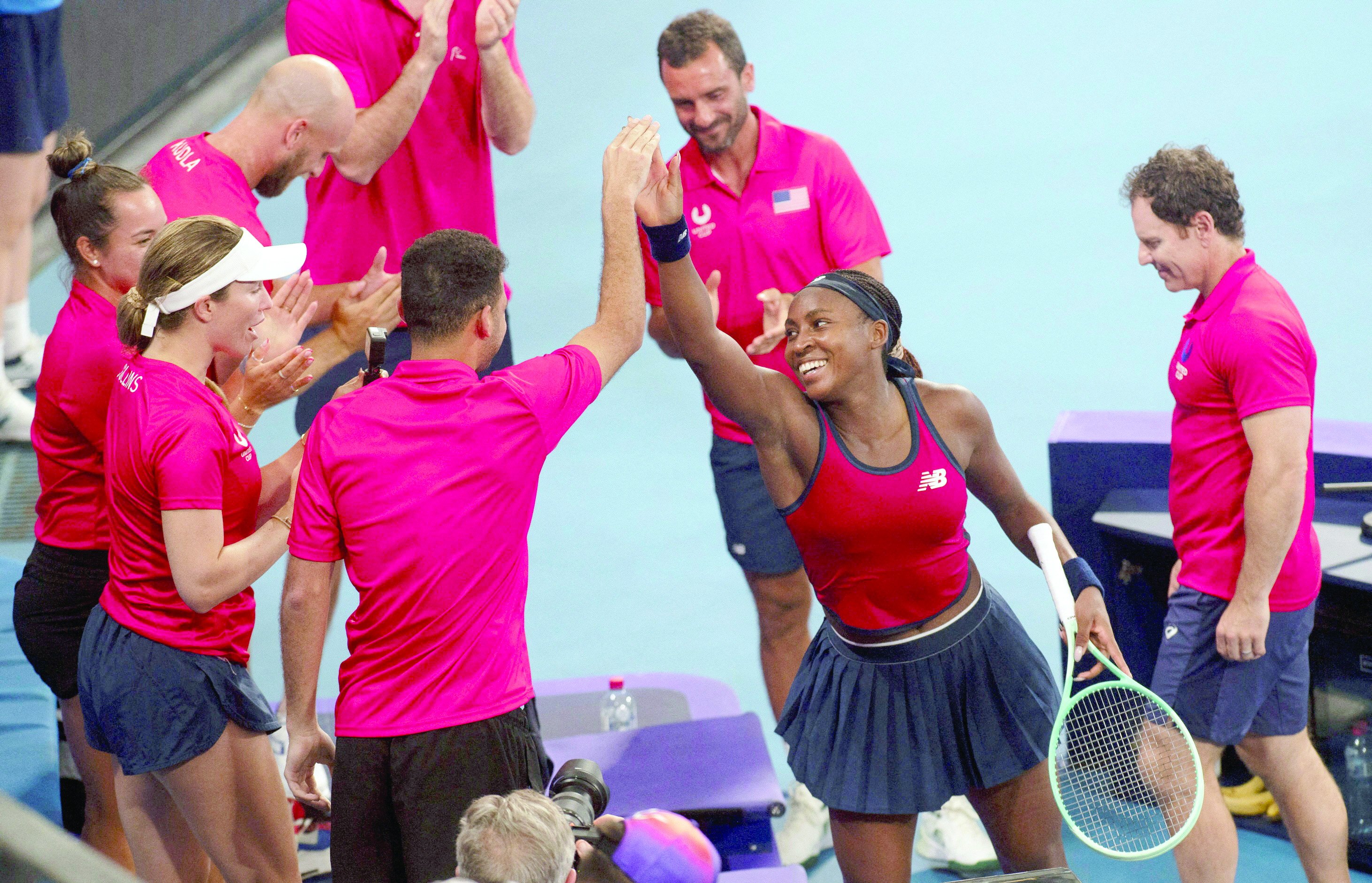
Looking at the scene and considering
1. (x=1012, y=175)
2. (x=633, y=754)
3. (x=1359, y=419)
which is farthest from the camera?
(x=1012, y=175)

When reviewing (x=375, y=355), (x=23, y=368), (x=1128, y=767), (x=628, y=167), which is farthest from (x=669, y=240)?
(x=23, y=368)

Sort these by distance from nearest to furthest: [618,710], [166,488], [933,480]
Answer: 1. [166,488]
2. [933,480]
3. [618,710]

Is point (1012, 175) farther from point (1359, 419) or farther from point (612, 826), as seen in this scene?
point (612, 826)

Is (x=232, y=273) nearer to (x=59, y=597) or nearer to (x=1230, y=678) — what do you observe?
(x=59, y=597)

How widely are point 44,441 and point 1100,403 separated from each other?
5.32 metres

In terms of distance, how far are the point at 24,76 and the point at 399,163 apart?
2.39m

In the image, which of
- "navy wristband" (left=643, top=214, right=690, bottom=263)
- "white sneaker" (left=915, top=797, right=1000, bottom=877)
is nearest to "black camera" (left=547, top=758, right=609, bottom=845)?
"navy wristband" (left=643, top=214, right=690, bottom=263)

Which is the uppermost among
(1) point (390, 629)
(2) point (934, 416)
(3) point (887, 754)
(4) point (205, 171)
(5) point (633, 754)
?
(4) point (205, 171)

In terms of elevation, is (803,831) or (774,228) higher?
(774,228)

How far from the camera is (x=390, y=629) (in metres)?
2.48

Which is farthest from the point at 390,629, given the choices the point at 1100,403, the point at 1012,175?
the point at 1012,175

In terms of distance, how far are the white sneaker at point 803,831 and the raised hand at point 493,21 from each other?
2.32 m

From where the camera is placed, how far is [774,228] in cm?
407

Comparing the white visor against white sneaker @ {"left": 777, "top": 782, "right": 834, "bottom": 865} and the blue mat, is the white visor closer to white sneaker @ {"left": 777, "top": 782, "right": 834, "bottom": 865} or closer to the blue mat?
the blue mat
